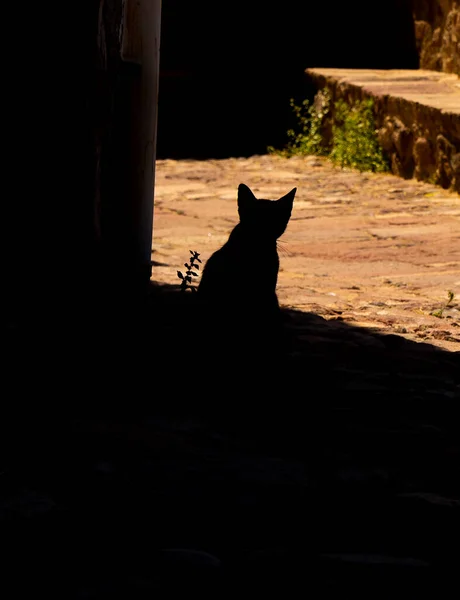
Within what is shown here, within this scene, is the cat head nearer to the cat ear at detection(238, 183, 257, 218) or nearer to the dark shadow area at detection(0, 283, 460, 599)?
the cat ear at detection(238, 183, 257, 218)

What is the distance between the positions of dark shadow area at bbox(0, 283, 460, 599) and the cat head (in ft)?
1.21

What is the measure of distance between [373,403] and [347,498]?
835 mm

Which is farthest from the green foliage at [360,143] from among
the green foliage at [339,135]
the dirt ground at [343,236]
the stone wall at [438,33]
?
the stone wall at [438,33]

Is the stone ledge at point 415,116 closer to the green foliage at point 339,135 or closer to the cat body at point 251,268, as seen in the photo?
the green foliage at point 339,135

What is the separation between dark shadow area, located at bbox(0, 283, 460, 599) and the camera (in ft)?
6.37

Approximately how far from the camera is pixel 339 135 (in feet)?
33.0

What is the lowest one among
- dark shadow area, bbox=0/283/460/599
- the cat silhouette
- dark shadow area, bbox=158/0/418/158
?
dark shadow area, bbox=0/283/460/599

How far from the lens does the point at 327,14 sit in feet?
38.8

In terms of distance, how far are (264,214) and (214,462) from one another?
132 centimetres

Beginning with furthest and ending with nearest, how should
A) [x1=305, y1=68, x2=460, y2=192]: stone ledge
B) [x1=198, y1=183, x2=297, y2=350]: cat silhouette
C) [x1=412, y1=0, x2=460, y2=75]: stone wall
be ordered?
[x1=412, y1=0, x2=460, y2=75]: stone wall
[x1=305, y1=68, x2=460, y2=192]: stone ledge
[x1=198, y1=183, x2=297, y2=350]: cat silhouette

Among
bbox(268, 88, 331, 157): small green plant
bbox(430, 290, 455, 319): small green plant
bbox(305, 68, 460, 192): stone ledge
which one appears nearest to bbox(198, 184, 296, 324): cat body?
Answer: bbox(430, 290, 455, 319): small green plant

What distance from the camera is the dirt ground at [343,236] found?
4.91 m

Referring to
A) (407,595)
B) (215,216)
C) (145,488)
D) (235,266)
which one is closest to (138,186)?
(235,266)

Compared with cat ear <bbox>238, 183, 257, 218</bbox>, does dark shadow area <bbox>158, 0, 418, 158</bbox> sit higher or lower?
higher
